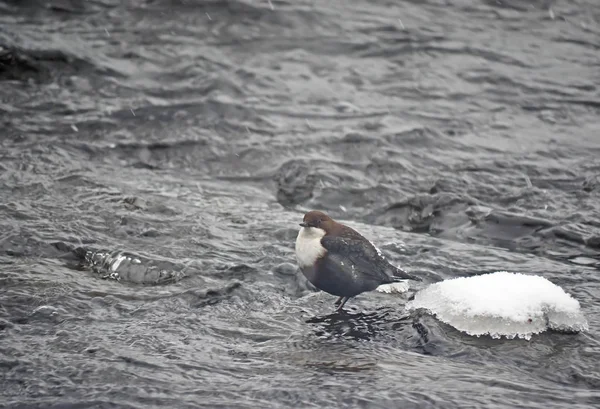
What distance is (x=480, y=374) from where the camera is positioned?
4.12m

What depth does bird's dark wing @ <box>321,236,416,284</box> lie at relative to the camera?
4.91 metres

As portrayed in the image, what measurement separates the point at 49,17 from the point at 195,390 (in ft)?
28.2

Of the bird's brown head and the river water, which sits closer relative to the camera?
the river water

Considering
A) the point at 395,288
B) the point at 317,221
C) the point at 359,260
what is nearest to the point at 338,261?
the point at 359,260

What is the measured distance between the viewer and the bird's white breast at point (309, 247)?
490 centimetres

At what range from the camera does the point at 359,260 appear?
195 inches

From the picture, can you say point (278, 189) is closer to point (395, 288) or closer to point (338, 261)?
point (395, 288)

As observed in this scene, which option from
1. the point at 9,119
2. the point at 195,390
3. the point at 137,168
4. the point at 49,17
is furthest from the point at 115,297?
the point at 49,17

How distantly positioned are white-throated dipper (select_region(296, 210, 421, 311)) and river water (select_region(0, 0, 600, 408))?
223mm

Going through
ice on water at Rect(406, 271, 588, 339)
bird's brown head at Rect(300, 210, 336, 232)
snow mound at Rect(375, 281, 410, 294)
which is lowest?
snow mound at Rect(375, 281, 410, 294)

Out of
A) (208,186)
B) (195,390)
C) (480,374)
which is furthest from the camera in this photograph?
(208,186)

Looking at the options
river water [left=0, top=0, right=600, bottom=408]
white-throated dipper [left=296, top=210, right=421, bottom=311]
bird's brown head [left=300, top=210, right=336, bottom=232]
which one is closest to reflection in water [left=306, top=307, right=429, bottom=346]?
river water [left=0, top=0, right=600, bottom=408]

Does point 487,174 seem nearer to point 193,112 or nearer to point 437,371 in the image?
point 193,112

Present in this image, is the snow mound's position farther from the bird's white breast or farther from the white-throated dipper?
the bird's white breast
